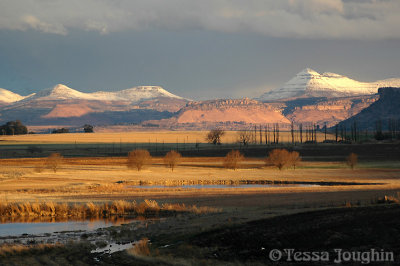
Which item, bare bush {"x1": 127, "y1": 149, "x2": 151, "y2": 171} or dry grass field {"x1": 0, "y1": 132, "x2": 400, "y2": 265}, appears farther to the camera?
bare bush {"x1": 127, "y1": 149, "x2": 151, "y2": 171}

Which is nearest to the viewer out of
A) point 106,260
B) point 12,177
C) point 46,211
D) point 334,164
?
point 106,260

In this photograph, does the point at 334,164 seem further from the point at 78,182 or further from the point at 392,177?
the point at 78,182

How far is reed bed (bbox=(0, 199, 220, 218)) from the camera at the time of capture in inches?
1786

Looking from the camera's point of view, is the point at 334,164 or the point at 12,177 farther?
the point at 334,164

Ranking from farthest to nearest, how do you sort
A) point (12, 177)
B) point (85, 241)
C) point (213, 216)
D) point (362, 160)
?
point (362, 160), point (12, 177), point (213, 216), point (85, 241)

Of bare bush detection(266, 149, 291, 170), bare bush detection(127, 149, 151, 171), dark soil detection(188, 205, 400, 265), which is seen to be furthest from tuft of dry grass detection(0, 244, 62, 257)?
bare bush detection(266, 149, 291, 170)

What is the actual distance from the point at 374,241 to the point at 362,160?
99485 millimetres

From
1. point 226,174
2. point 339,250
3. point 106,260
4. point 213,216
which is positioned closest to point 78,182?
point 226,174

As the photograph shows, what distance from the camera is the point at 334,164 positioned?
114062 millimetres

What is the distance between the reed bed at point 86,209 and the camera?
A: 149 ft

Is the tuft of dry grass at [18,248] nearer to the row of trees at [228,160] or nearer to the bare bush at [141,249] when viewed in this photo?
the bare bush at [141,249]

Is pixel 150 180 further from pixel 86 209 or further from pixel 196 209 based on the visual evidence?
pixel 196 209

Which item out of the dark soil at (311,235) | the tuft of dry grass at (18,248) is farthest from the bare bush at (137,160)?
the tuft of dry grass at (18,248)

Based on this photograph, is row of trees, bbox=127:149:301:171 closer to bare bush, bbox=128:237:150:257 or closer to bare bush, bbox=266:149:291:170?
bare bush, bbox=266:149:291:170
